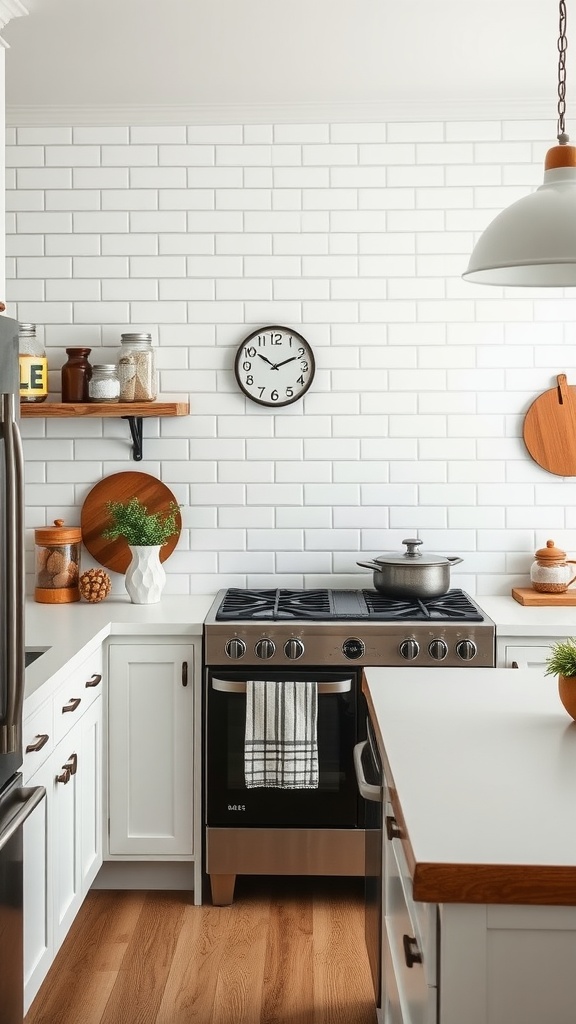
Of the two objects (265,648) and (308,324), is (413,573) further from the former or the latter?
(308,324)

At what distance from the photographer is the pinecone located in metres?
3.89

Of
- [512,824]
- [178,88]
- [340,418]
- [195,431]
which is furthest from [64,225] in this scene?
[512,824]

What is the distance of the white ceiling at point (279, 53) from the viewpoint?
305 cm

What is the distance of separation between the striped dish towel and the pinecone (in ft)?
2.68

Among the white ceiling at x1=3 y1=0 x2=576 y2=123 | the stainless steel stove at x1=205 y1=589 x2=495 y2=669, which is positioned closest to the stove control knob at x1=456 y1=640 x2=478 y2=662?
the stainless steel stove at x1=205 y1=589 x2=495 y2=669

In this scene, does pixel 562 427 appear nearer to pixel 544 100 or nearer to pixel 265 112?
pixel 544 100

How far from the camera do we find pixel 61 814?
2.89 meters

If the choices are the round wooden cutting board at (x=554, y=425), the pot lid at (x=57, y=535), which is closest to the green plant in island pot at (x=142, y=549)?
the pot lid at (x=57, y=535)

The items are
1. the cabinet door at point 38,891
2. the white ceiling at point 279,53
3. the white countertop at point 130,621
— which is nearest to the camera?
the cabinet door at point 38,891

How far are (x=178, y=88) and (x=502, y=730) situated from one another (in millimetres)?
2860

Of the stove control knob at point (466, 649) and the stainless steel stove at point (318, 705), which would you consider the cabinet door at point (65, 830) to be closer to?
the stainless steel stove at point (318, 705)

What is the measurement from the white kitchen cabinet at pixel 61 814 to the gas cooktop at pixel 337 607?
593 millimetres

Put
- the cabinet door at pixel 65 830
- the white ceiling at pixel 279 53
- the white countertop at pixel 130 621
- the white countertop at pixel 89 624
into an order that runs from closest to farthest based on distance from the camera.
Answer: the cabinet door at pixel 65 830 → the white countertop at pixel 89 624 → the white ceiling at pixel 279 53 → the white countertop at pixel 130 621

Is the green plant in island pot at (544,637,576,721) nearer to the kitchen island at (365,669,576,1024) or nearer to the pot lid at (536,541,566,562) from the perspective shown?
the kitchen island at (365,669,576,1024)
